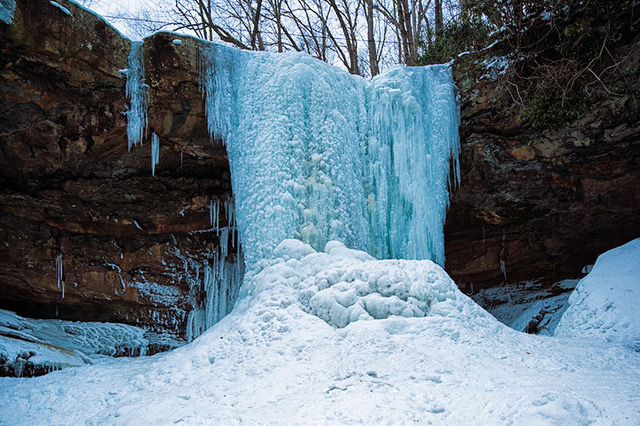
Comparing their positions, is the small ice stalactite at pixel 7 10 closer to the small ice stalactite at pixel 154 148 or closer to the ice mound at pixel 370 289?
the small ice stalactite at pixel 154 148

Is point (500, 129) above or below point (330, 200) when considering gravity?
above

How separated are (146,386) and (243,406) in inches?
43.6

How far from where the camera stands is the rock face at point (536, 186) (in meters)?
5.78

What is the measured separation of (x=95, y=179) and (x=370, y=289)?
16.0 ft

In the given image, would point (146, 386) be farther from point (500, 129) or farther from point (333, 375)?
point (500, 129)

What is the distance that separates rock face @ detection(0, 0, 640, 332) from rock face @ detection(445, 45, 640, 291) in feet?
0.07

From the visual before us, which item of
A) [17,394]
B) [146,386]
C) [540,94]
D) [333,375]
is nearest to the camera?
[333,375]

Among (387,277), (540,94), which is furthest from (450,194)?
(387,277)

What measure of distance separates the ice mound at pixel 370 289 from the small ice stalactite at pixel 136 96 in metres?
2.97

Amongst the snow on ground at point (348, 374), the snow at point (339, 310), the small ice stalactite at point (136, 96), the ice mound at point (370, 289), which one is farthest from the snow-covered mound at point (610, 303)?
the small ice stalactite at point (136, 96)

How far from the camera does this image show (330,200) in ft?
16.6

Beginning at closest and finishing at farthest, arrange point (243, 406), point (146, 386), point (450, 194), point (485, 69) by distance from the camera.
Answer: point (243, 406), point (146, 386), point (485, 69), point (450, 194)

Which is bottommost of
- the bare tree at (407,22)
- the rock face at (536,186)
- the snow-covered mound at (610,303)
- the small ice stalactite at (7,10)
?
the snow-covered mound at (610,303)

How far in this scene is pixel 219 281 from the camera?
23.9 feet
